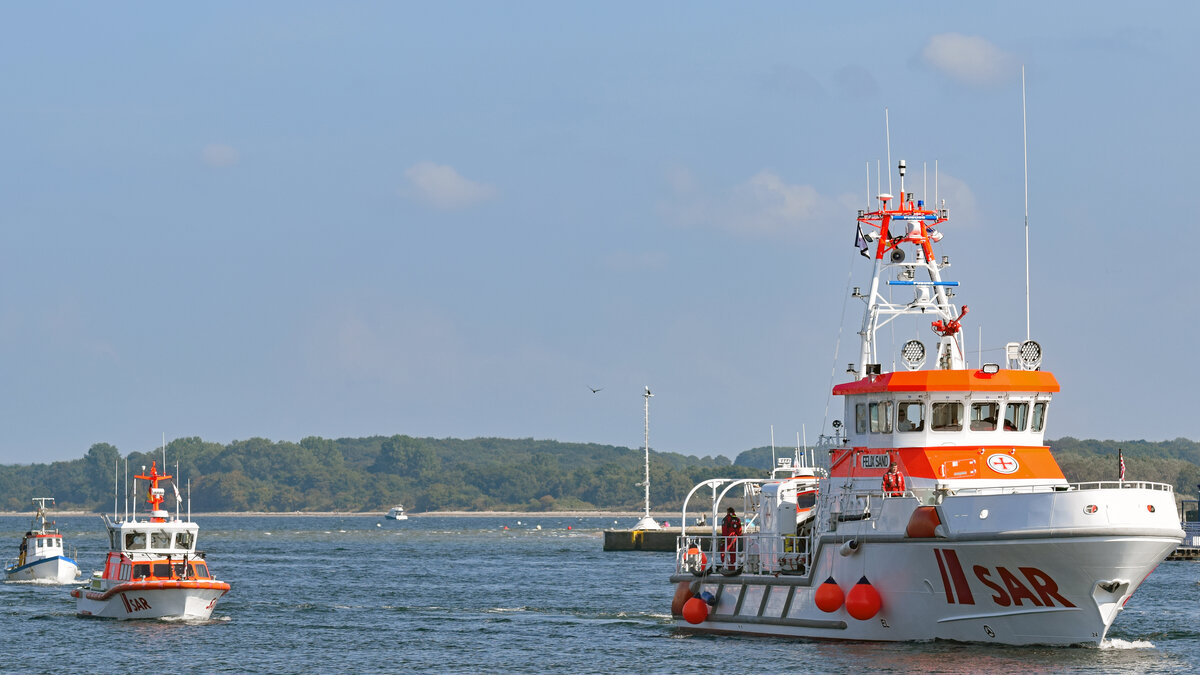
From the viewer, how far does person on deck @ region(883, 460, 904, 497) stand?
113 feet

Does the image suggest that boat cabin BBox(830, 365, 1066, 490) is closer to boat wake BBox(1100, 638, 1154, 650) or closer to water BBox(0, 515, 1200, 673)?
boat wake BBox(1100, 638, 1154, 650)

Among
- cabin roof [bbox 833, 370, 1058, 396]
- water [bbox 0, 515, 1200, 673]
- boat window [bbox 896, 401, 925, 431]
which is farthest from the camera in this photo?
boat window [bbox 896, 401, 925, 431]

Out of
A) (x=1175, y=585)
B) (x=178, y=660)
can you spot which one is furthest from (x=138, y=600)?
(x=1175, y=585)

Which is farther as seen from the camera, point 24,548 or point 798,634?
point 24,548

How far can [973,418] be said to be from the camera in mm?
35750

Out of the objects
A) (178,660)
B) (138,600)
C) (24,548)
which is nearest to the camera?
(178,660)

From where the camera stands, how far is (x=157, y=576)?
46688 mm

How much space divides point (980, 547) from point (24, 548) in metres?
54.3

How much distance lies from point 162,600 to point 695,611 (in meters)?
16.4

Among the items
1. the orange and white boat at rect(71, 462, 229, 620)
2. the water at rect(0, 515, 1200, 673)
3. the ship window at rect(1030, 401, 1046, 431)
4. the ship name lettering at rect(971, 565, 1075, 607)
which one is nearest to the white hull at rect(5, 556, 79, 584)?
the water at rect(0, 515, 1200, 673)

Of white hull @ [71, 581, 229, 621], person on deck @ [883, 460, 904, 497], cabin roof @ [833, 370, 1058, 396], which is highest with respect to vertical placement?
cabin roof @ [833, 370, 1058, 396]

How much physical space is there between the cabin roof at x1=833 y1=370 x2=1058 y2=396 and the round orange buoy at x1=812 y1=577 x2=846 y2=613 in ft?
14.9

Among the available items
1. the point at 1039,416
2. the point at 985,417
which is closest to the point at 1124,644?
the point at 1039,416

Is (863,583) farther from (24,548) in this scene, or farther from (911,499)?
(24,548)
